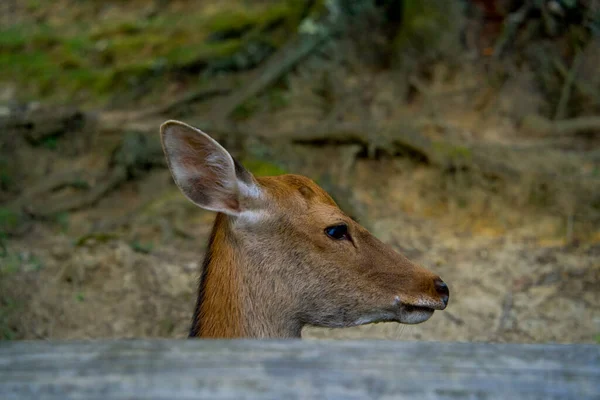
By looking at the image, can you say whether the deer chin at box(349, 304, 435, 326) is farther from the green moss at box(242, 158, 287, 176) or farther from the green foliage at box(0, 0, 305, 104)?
the green foliage at box(0, 0, 305, 104)

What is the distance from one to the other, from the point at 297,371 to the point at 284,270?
78.7 inches

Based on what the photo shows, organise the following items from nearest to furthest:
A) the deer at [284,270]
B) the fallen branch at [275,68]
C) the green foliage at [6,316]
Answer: the deer at [284,270]
the green foliage at [6,316]
the fallen branch at [275,68]

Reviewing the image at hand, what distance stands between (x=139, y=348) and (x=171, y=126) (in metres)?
1.77

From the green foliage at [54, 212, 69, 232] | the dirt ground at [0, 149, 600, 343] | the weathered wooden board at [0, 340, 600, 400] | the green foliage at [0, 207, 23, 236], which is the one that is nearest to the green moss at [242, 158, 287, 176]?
the dirt ground at [0, 149, 600, 343]

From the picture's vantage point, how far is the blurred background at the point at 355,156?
520 cm

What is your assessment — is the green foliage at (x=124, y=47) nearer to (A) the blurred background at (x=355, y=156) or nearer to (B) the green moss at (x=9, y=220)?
(A) the blurred background at (x=355, y=156)

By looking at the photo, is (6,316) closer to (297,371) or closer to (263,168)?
(263,168)

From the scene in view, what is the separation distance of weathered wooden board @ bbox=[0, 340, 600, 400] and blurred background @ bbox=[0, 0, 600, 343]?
339 centimetres

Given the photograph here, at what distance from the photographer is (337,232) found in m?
3.46

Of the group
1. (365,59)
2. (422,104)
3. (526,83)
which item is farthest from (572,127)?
(365,59)

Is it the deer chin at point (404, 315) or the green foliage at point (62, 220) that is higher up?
the deer chin at point (404, 315)

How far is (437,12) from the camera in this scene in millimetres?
7523

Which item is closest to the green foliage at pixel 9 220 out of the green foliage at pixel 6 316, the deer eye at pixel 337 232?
the green foliage at pixel 6 316

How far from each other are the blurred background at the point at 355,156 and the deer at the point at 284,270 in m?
1.47
